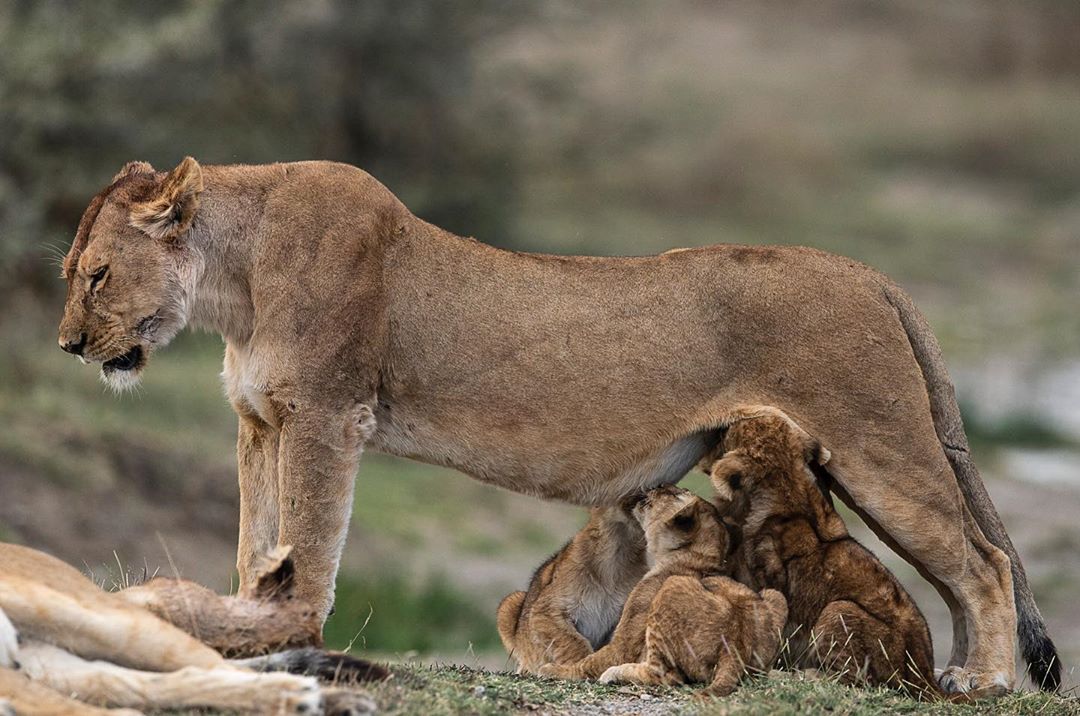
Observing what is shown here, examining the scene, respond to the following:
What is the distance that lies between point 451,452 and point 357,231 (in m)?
0.89

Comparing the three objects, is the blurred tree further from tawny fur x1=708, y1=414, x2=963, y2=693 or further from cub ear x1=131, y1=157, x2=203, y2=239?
tawny fur x1=708, y1=414, x2=963, y2=693

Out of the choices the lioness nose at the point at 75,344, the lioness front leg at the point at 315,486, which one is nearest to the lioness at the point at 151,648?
the lioness front leg at the point at 315,486

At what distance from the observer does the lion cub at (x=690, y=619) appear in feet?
19.6

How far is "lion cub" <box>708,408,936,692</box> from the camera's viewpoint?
6145 mm

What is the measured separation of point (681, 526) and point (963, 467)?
4.04ft

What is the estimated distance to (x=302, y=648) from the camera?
543 cm

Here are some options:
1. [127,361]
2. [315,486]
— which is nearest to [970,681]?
[315,486]

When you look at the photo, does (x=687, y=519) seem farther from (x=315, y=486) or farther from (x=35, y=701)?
(x=35, y=701)

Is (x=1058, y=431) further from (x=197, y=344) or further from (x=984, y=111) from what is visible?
(x=984, y=111)

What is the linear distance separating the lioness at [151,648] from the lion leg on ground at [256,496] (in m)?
1.11

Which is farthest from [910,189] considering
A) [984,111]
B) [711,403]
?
[711,403]

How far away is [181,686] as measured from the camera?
196 inches

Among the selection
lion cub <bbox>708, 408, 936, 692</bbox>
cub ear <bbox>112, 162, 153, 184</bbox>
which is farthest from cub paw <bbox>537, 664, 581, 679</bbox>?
cub ear <bbox>112, 162, 153, 184</bbox>

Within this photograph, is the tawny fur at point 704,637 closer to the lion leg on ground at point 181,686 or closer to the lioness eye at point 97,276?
the lion leg on ground at point 181,686
